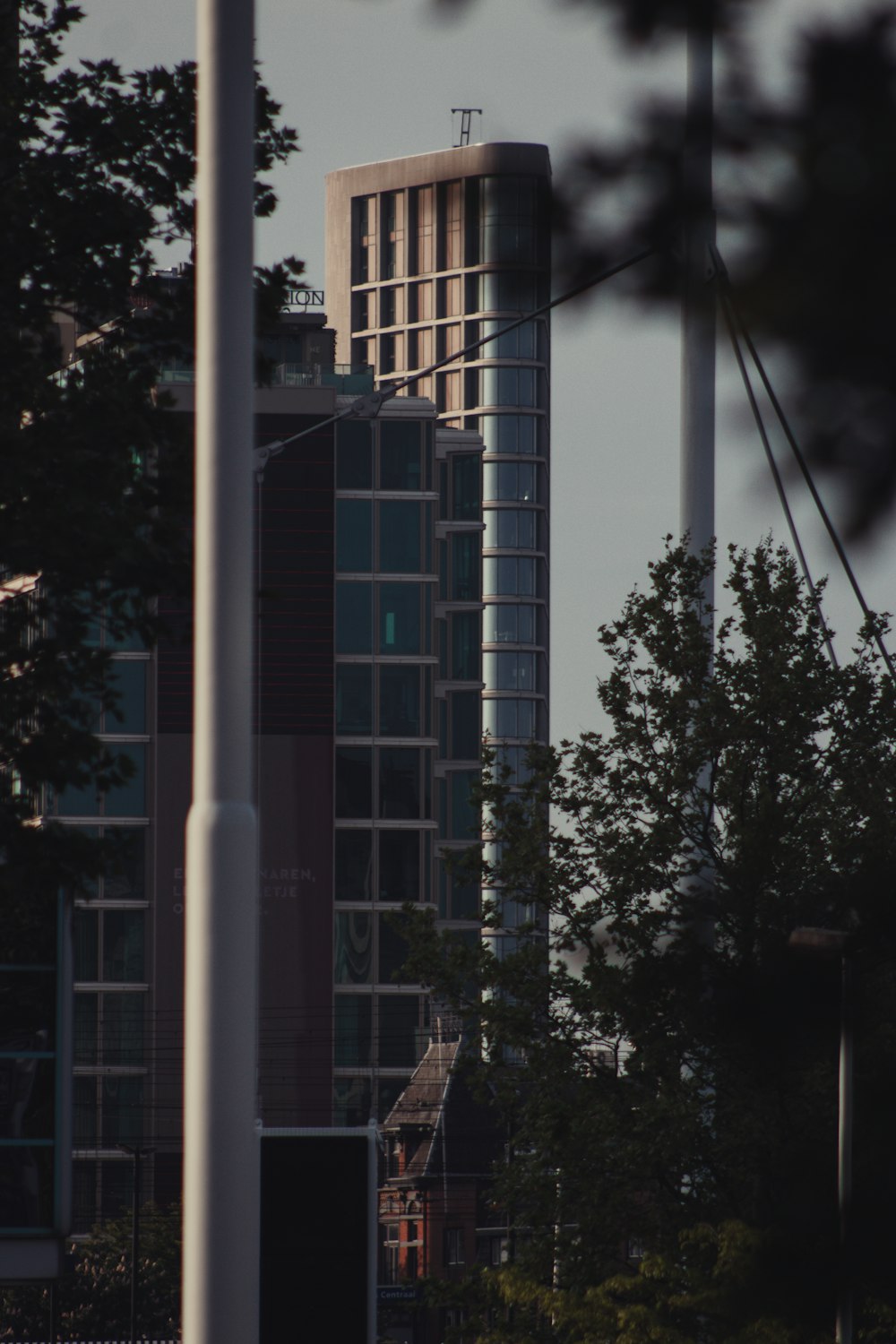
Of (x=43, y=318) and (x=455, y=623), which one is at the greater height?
(x=455, y=623)

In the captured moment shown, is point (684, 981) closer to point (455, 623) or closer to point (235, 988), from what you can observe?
point (235, 988)

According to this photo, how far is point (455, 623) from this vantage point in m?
108

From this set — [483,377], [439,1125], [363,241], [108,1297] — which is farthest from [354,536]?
[363,241]

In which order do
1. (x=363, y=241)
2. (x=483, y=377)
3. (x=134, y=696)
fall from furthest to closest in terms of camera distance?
(x=363, y=241) < (x=483, y=377) < (x=134, y=696)

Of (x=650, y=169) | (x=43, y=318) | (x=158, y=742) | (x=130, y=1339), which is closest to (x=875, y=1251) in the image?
(x=650, y=169)

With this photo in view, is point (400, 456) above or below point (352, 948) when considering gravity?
above

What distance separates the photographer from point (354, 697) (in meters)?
90.9

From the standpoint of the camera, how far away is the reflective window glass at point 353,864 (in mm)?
88250

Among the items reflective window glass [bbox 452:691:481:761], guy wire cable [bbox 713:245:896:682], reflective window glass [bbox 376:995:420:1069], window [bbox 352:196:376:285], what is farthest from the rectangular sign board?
window [bbox 352:196:376:285]

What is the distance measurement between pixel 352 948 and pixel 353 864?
3496mm

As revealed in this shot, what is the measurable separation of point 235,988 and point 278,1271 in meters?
12.6

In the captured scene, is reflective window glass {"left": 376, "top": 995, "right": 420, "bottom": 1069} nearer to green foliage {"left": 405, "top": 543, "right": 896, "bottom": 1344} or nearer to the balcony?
the balcony

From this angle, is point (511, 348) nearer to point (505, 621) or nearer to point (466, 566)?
point (505, 621)

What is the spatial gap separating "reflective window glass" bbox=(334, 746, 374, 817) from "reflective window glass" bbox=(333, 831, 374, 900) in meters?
0.93
